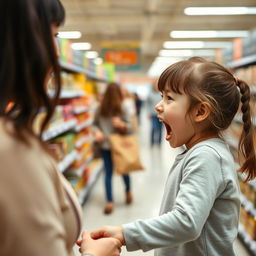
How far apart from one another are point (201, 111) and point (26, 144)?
699 mm

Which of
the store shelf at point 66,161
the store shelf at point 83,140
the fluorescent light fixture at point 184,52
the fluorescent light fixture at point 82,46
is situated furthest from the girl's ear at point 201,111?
the fluorescent light fixture at point 184,52

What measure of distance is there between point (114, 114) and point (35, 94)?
11.5ft

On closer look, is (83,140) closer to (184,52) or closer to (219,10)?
(219,10)

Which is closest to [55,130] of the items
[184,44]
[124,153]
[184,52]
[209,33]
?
[124,153]

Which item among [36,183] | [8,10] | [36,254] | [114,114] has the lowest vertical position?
[114,114]

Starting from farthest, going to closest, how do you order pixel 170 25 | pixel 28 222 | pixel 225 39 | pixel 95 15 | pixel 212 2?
pixel 225 39
pixel 170 25
pixel 95 15
pixel 212 2
pixel 28 222

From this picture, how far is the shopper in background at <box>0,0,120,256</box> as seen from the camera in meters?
0.65

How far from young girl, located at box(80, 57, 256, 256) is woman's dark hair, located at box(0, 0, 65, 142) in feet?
1.72

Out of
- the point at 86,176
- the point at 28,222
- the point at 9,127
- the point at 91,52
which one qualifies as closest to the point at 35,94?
the point at 9,127

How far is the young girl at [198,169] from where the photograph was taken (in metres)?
1.04

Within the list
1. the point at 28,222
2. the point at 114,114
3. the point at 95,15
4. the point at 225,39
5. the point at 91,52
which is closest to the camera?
the point at 28,222

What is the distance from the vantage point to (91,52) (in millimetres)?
20203

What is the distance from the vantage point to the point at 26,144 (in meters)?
0.68

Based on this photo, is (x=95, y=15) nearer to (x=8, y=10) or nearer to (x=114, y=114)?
(x=114, y=114)
